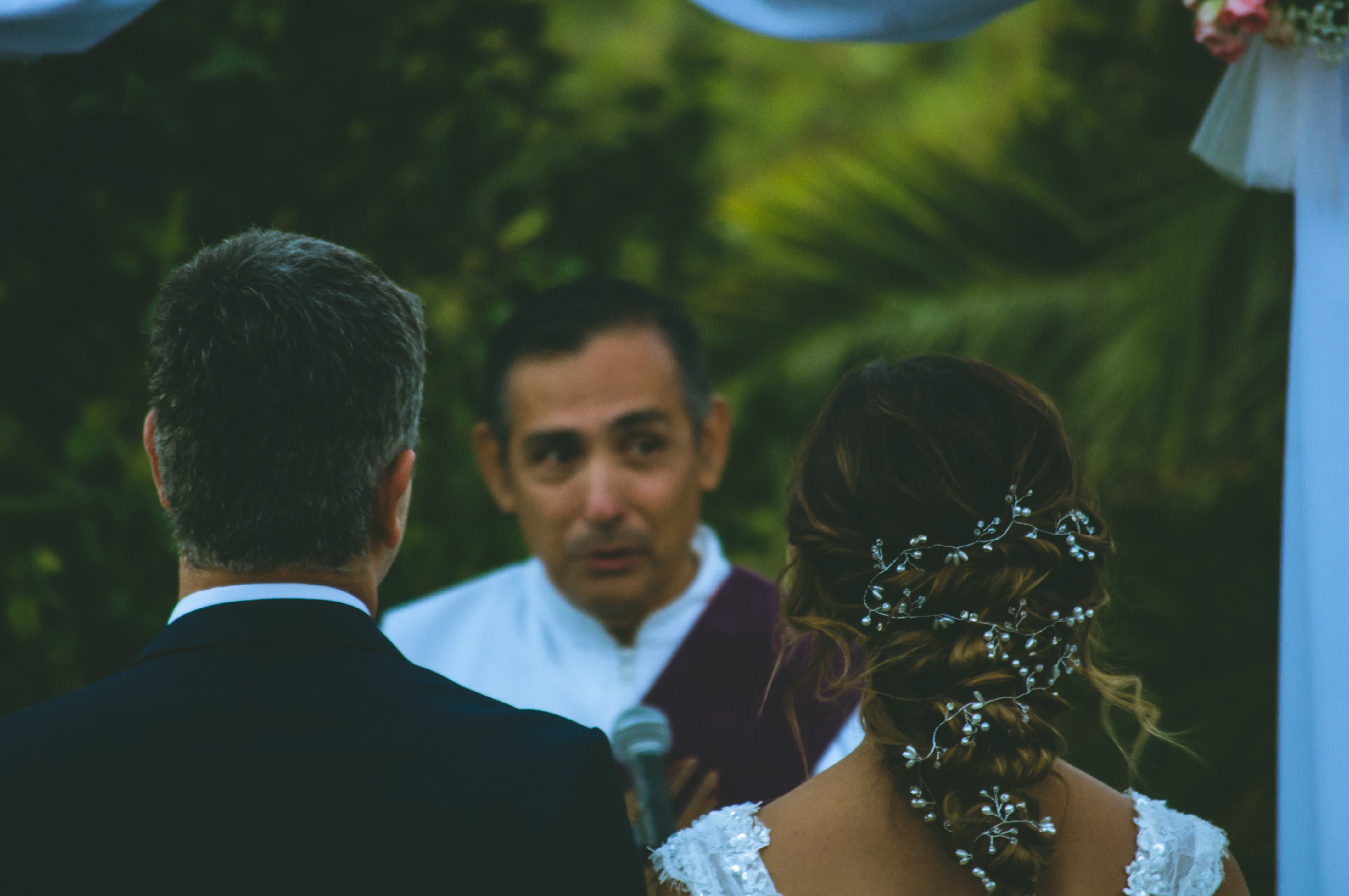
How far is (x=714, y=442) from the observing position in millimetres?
3490

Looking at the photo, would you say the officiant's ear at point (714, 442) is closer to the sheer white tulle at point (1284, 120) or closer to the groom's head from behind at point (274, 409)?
the sheer white tulle at point (1284, 120)

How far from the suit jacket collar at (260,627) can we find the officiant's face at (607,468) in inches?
61.1

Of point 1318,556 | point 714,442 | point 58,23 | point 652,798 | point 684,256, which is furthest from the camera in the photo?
point 684,256

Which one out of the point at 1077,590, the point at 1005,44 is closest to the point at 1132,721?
the point at 1077,590

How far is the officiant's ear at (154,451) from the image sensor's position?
1695 mm

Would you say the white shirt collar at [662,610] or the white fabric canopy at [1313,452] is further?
the white shirt collar at [662,610]

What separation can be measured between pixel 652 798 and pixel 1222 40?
5.44 feet

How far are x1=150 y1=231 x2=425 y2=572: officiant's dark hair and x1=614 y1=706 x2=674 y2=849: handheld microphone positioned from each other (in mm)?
981

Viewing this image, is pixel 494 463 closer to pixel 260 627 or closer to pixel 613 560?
pixel 613 560

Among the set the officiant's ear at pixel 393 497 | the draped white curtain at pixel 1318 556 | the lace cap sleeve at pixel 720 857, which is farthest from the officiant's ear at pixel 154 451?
the draped white curtain at pixel 1318 556

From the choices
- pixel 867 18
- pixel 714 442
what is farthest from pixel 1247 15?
pixel 714 442

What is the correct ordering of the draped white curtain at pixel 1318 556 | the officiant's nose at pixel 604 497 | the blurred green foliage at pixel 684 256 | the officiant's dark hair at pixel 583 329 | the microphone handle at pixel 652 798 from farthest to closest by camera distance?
1. the officiant's dark hair at pixel 583 329
2. the officiant's nose at pixel 604 497
3. the blurred green foliage at pixel 684 256
4. the microphone handle at pixel 652 798
5. the draped white curtain at pixel 1318 556

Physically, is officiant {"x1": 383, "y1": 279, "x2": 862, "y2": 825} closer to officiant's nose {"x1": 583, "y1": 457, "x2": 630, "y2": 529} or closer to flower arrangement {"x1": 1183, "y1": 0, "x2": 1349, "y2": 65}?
officiant's nose {"x1": 583, "y1": 457, "x2": 630, "y2": 529}

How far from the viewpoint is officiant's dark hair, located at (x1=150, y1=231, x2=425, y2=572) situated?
5.36ft
